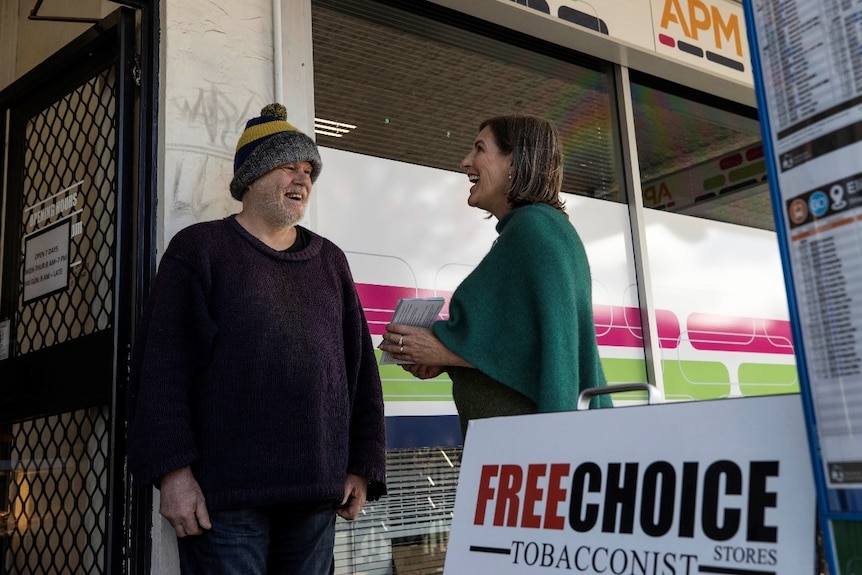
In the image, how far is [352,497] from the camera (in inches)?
103

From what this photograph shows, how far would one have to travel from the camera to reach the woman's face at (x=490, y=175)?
2539mm

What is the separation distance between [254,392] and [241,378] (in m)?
0.05

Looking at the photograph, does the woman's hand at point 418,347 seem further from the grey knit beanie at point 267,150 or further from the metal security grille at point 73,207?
the metal security grille at point 73,207

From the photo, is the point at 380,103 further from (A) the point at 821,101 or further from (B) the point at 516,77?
(A) the point at 821,101

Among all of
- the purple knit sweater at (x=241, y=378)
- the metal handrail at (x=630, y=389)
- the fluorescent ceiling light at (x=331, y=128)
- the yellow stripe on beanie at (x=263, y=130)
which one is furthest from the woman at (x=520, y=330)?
the fluorescent ceiling light at (x=331, y=128)

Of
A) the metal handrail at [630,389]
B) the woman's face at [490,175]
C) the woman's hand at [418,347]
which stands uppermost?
the woman's face at [490,175]

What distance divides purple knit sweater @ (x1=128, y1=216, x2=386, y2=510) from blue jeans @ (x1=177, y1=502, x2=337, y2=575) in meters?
0.08

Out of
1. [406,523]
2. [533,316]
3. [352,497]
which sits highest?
[533,316]

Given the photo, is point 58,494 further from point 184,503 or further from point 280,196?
point 280,196

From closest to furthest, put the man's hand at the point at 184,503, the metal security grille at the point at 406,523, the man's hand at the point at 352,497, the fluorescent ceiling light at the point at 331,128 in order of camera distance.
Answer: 1. the man's hand at the point at 184,503
2. the man's hand at the point at 352,497
3. the metal security grille at the point at 406,523
4. the fluorescent ceiling light at the point at 331,128

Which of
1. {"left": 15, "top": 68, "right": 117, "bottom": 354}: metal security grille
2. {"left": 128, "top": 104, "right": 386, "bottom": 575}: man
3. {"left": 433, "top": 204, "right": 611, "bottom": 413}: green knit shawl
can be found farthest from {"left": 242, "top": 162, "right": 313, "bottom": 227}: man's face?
{"left": 15, "top": 68, "right": 117, "bottom": 354}: metal security grille

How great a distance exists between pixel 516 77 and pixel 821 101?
3.68 metres

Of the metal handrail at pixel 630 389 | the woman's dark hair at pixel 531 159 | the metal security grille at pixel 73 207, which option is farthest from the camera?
the metal security grille at pixel 73 207

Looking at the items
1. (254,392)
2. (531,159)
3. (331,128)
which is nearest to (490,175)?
(531,159)
